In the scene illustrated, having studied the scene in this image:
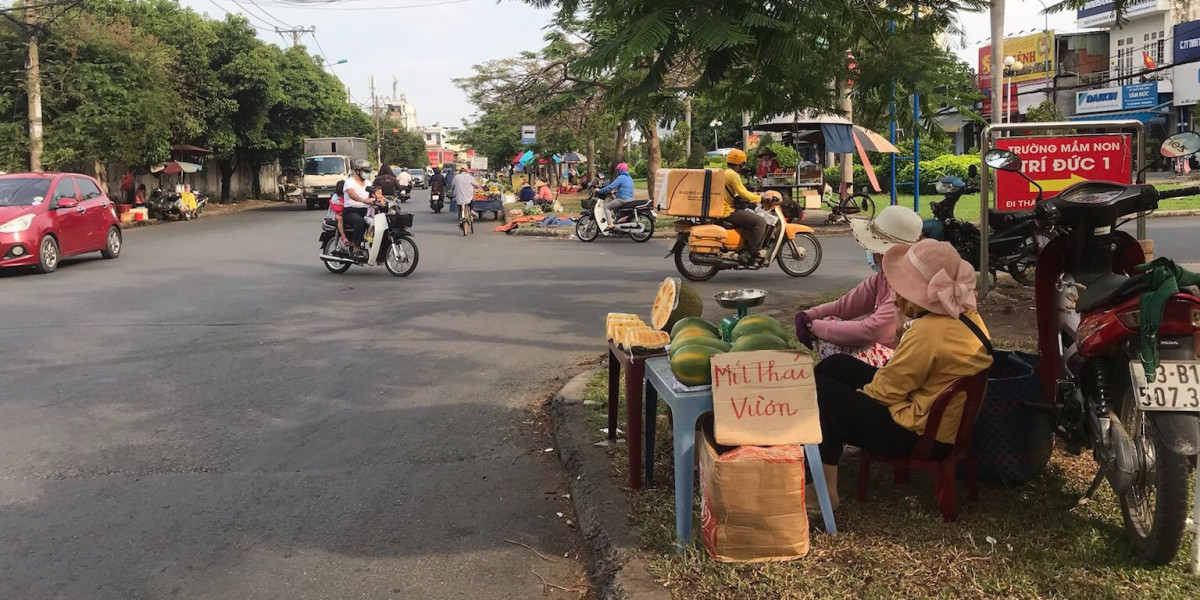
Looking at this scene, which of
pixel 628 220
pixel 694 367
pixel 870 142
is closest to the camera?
pixel 694 367

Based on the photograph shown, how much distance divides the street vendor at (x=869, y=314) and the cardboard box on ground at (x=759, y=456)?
0.94 meters

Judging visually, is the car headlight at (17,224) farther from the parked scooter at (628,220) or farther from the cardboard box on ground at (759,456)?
the cardboard box on ground at (759,456)

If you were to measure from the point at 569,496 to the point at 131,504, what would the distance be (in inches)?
A: 79.9

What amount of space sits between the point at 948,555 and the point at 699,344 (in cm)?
118

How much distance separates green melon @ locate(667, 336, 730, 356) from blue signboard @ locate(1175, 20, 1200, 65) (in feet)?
145

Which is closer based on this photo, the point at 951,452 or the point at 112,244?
the point at 951,452

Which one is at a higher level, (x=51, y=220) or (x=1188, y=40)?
(x=1188, y=40)

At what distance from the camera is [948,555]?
334 centimetres

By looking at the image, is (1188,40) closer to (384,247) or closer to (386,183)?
(386,183)

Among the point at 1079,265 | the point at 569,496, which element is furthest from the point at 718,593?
the point at 1079,265

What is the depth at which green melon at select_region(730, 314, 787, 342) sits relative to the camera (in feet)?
12.5

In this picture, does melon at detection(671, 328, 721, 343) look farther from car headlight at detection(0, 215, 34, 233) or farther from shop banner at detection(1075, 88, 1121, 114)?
shop banner at detection(1075, 88, 1121, 114)

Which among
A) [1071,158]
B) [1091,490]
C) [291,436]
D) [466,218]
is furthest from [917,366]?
[466,218]

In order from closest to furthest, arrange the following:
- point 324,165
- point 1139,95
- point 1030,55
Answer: point 324,165 → point 1139,95 → point 1030,55
